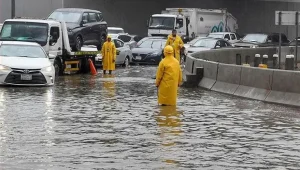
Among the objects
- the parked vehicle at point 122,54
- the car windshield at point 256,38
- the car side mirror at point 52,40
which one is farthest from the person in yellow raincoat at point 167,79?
the car windshield at point 256,38

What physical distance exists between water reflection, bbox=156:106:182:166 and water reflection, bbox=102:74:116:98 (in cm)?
419

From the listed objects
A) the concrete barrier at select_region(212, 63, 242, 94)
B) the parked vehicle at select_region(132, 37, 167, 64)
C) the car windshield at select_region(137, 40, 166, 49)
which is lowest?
the parked vehicle at select_region(132, 37, 167, 64)

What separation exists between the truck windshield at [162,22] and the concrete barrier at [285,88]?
1317 inches

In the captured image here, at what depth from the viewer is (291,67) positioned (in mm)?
32906

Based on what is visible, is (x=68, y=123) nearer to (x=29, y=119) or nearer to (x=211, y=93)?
(x=29, y=119)

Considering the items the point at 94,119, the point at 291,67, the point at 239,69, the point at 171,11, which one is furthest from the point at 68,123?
the point at 171,11

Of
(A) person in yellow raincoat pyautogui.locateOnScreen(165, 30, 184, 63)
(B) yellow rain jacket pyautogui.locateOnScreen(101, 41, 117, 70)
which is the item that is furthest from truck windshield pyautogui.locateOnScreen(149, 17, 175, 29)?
(A) person in yellow raincoat pyautogui.locateOnScreen(165, 30, 184, 63)

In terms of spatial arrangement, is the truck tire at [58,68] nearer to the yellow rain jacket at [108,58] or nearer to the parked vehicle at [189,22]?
the yellow rain jacket at [108,58]

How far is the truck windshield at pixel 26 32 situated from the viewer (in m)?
32.2

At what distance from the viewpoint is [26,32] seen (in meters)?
32.2

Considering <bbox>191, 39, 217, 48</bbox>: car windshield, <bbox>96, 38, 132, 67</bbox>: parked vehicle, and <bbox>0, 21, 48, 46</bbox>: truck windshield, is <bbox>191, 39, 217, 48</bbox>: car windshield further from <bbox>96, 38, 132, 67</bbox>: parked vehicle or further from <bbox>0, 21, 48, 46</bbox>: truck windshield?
<bbox>0, 21, 48, 46</bbox>: truck windshield

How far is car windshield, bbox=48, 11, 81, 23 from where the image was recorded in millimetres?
36750

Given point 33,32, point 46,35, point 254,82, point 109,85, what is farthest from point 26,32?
point 254,82

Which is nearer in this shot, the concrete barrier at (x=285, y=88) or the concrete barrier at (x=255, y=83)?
the concrete barrier at (x=285, y=88)
